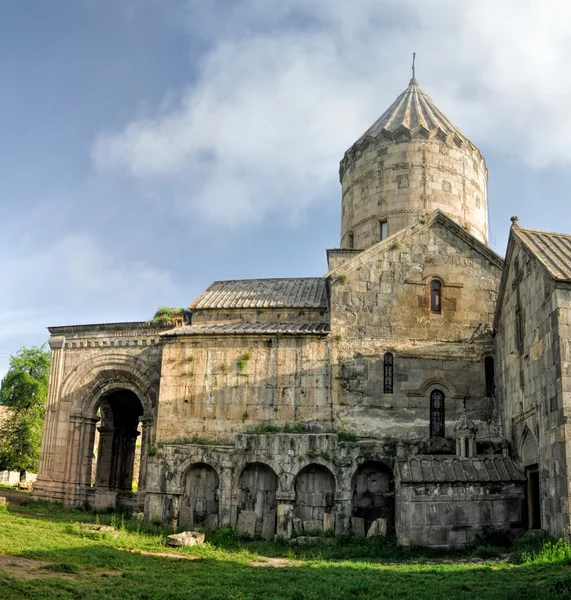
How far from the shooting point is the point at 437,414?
1747 cm

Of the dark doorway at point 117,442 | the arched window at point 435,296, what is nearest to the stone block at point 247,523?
the arched window at point 435,296

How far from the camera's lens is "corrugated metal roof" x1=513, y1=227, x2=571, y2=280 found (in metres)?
13.1

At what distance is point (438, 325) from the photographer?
18.1 metres

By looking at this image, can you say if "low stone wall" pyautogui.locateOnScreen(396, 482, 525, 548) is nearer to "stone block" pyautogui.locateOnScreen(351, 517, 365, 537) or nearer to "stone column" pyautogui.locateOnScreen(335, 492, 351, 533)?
"stone block" pyautogui.locateOnScreen(351, 517, 365, 537)

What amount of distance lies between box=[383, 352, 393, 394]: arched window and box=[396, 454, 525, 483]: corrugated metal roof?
2864 mm

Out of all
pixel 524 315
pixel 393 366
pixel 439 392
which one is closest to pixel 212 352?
pixel 393 366

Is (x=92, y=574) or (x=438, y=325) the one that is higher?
(x=438, y=325)

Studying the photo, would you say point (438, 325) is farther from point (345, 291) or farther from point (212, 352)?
point (212, 352)

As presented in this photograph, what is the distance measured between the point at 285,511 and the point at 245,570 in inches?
186

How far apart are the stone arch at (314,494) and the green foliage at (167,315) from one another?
6718 millimetres

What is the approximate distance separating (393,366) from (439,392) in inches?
53.5

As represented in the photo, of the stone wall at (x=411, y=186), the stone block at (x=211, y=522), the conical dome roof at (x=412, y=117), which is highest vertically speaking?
the conical dome roof at (x=412, y=117)

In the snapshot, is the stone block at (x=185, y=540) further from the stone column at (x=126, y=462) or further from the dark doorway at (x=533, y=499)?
the stone column at (x=126, y=462)

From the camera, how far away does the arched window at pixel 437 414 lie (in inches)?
681
